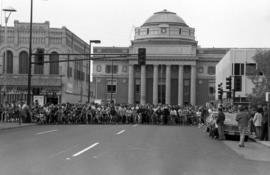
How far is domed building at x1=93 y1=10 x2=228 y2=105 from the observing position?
143 m

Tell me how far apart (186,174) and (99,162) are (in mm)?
3045

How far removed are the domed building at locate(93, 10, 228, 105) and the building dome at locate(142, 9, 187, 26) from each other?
3.43ft

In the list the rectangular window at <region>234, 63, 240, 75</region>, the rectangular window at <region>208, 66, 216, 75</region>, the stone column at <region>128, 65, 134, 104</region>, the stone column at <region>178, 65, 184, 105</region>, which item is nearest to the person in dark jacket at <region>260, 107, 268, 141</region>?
the rectangular window at <region>234, 63, 240, 75</region>

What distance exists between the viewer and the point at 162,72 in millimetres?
146250

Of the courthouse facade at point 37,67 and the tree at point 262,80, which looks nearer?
the tree at point 262,80

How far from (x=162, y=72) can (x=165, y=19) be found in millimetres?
16681

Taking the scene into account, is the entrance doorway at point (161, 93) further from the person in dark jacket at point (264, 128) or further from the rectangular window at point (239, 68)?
the person in dark jacket at point (264, 128)

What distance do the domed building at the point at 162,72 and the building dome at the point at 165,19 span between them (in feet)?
3.43

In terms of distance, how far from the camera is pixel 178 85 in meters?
147

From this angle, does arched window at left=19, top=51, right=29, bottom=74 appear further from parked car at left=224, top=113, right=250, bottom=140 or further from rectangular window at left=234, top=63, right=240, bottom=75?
parked car at left=224, top=113, right=250, bottom=140

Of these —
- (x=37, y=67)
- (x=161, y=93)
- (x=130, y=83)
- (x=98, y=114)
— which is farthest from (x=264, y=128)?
(x=161, y=93)

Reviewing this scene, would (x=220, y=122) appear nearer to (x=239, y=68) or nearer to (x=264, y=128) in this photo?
(x=264, y=128)

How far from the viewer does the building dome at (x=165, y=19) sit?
500ft

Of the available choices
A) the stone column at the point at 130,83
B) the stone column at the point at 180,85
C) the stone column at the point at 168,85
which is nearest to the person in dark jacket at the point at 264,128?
the stone column at the point at 180,85
